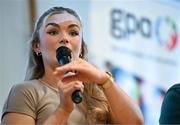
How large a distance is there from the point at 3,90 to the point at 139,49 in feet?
3.52

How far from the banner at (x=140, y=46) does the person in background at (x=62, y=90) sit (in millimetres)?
1448

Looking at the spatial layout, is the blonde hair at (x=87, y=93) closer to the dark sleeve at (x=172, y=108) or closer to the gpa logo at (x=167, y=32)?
the dark sleeve at (x=172, y=108)

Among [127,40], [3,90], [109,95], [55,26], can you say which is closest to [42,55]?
[55,26]

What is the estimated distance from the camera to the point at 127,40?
9.63ft

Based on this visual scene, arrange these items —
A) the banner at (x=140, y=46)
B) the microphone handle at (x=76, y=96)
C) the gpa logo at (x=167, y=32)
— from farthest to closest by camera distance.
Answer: the gpa logo at (x=167, y=32)
the banner at (x=140, y=46)
the microphone handle at (x=76, y=96)

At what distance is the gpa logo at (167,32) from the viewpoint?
10.2 feet

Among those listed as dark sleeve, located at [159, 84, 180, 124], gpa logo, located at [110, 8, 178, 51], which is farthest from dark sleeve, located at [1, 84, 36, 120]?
gpa logo, located at [110, 8, 178, 51]

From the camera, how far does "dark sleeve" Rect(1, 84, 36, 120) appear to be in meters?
1.12

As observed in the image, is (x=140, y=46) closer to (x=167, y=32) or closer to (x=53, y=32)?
(x=167, y=32)

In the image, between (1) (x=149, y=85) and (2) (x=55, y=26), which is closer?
(2) (x=55, y=26)

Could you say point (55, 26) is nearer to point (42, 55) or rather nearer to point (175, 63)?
point (42, 55)

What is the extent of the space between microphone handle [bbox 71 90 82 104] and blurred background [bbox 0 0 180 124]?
1434mm

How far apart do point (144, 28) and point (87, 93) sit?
185 centimetres

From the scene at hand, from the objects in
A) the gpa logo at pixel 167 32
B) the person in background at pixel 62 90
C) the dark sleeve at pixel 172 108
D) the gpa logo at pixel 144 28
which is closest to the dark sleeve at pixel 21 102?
the person in background at pixel 62 90
